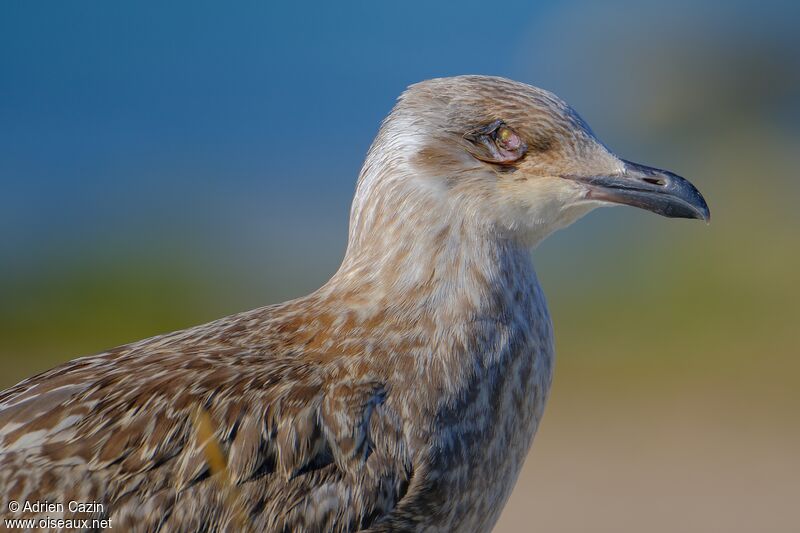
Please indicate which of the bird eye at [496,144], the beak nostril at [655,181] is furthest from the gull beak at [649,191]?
the bird eye at [496,144]

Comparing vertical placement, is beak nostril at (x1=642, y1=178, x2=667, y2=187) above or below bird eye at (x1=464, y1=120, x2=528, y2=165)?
below

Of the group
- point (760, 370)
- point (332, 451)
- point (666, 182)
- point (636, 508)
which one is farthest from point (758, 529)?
point (332, 451)

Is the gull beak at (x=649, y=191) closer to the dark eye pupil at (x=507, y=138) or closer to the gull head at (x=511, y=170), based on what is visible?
the gull head at (x=511, y=170)

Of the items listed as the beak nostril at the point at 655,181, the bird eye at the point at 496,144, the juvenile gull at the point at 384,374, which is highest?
the bird eye at the point at 496,144

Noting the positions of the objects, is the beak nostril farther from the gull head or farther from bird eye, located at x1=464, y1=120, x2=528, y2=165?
bird eye, located at x1=464, y1=120, x2=528, y2=165

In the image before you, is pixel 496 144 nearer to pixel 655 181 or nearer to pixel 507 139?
pixel 507 139

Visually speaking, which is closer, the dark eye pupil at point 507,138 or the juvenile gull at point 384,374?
the juvenile gull at point 384,374

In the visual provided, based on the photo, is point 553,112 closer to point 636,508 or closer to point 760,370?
point 636,508

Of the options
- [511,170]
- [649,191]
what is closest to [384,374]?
[511,170]

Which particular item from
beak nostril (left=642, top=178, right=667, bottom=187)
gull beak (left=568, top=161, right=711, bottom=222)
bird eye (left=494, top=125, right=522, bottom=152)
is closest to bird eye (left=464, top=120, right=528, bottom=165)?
bird eye (left=494, top=125, right=522, bottom=152)
